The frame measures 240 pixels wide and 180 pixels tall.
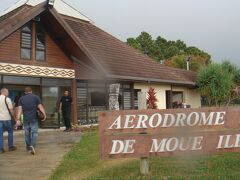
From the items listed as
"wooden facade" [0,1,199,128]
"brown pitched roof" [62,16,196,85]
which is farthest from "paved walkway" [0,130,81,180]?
"brown pitched roof" [62,16,196,85]

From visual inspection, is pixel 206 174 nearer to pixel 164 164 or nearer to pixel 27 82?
pixel 164 164

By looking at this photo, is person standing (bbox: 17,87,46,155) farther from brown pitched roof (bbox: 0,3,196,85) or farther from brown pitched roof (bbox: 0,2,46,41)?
brown pitched roof (bbox: 0,3,196,85)

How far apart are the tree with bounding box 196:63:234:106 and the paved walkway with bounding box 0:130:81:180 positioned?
18.3 m

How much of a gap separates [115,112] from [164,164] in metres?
1.63

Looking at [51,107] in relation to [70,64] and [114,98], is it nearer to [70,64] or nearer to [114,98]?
[70,64]

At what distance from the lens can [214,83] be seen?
2912 cm

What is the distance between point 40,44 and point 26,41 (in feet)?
2.77

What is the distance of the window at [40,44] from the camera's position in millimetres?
18641

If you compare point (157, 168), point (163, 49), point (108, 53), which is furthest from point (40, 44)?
point (163, 49)

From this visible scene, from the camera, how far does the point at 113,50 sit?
23.8 metres

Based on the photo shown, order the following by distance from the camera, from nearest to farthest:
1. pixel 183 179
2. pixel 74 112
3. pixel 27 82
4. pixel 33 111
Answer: pixel 183 179
pixel 33 111
pixel 27 82
pixel 74 112

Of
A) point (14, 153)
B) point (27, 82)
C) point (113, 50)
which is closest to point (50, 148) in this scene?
point (14, 153)

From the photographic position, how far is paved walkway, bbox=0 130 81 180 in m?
8.09

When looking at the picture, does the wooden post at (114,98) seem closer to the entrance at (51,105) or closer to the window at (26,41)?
the entrance at (51,105)
